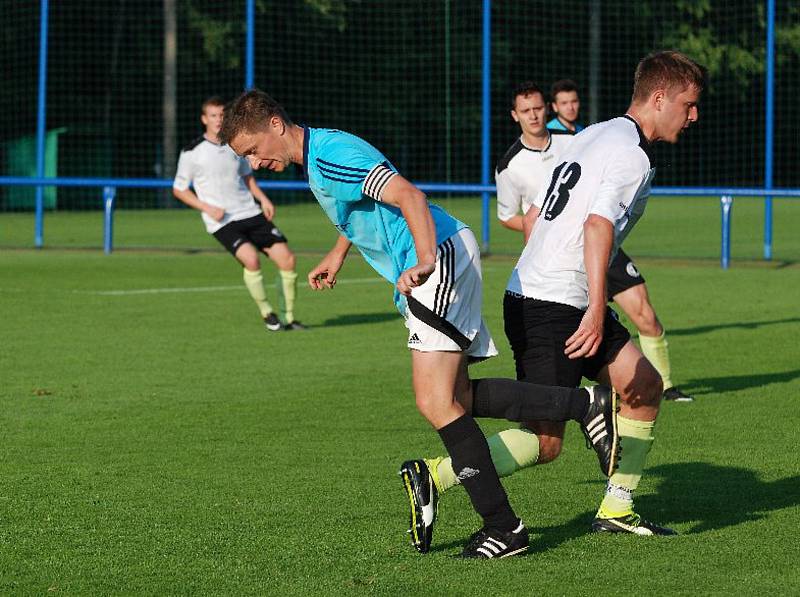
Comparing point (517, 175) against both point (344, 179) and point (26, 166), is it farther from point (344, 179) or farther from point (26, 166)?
point (26, 166)

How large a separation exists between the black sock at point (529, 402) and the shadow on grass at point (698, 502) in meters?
0.51

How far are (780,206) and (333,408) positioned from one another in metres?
30.1

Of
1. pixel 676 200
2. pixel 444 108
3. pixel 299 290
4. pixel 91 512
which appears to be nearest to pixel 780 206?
pixel 676 200

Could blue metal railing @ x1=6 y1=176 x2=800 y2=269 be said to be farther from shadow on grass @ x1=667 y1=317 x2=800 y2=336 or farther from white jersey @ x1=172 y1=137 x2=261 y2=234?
white jersey @ x1=172 y1=137 x2=261 y2=234

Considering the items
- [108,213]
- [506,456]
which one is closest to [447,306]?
[506,456]

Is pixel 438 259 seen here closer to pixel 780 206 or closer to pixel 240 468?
pixel 240 468

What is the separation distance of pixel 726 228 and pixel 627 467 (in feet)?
48.3

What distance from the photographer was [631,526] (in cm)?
593

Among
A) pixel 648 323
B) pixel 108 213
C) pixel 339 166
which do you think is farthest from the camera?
pixel 108 213

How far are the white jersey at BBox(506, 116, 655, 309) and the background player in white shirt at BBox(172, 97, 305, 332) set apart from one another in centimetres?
812

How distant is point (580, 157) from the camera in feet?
18.8

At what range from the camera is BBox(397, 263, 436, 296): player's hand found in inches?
206

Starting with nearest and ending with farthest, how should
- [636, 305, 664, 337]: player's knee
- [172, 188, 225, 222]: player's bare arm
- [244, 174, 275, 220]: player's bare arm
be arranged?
[636, 305, 664, 337]: player's knee < [172, 188, 225, 222]: player's bare arm < [244, 174, 275, 220]: player's bare arm

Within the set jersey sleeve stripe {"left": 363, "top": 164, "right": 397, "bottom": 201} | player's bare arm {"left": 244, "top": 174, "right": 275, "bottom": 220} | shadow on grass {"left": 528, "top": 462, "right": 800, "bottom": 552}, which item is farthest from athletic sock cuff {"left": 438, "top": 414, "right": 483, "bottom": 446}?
player's bare arm {"left": 244, "top": 174, "right": 275, "bottom": 220}
